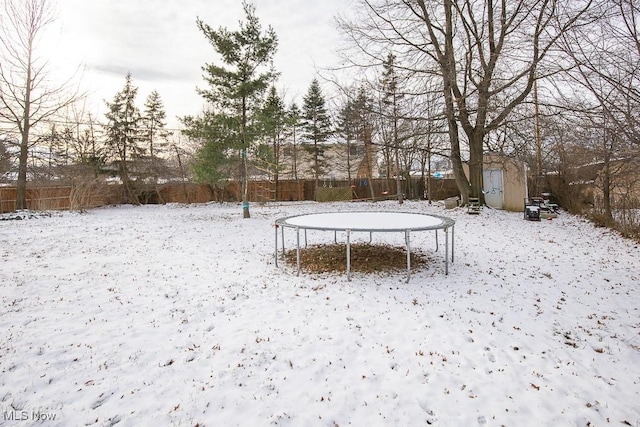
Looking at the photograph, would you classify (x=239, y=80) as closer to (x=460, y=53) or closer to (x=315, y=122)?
(x=460, y=53)

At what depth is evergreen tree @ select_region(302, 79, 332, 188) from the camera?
23.9 m

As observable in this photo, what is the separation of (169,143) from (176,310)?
865 inches

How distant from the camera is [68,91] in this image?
1397 cm

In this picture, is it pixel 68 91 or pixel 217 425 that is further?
pixel 68 91

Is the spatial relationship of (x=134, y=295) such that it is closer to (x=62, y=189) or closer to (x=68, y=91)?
(x=68, y=91)

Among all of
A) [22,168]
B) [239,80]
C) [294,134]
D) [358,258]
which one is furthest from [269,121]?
[294,134]

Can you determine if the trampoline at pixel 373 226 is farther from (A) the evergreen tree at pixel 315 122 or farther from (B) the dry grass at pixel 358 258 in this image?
(A) the evergreen tree at pixel 315 122

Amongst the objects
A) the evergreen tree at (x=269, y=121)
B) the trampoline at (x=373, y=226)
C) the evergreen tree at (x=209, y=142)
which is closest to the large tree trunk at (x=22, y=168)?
the evergreen tree at (x=209, y=142)

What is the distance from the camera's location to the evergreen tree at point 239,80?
12.9 m

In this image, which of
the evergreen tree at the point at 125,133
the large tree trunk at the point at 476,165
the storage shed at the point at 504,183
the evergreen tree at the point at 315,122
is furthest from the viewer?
the evergreen tree at the point at 315,122

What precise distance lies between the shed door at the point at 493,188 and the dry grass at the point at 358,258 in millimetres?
9034

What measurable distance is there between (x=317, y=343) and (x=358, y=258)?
3.07 m

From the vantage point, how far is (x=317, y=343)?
297 centimetres

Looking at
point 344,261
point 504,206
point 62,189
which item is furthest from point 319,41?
point 62,189
